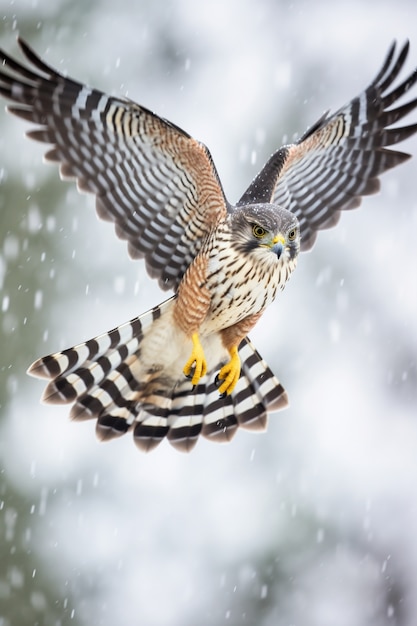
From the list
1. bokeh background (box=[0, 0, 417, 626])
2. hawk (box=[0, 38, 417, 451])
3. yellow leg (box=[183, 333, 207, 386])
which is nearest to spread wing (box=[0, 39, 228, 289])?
hawk (box=[0, 38, 417, 451])

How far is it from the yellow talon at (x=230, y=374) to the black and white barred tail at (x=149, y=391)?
0.48 feet

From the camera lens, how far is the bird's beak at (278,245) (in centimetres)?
467

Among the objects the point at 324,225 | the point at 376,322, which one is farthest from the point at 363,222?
the point at 324,225

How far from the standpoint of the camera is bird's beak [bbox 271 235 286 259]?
467 centimetres

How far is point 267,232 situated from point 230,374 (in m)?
0.95

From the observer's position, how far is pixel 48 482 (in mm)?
9844

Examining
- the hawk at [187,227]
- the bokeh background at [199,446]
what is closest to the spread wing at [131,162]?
the hawk at [187,227]

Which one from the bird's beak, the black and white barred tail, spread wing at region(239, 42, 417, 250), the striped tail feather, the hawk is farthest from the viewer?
the striped tail feather

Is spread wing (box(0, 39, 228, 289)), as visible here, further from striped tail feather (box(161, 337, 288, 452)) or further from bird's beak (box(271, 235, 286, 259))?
striped tail feather (box(161, 337, 288, 452))

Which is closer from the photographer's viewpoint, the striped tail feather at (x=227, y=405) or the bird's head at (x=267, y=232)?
the bird's head at (x=267, y=232)

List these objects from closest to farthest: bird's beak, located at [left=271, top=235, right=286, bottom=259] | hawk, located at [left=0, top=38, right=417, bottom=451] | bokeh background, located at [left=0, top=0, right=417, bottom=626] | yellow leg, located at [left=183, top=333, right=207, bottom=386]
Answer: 1. bird's beak, located at [left=271, top=235, right=286, bottom=259]
2. hawk, located at [left=0, top=38, right=417, bottom=451]
3. yellow leg, located at [left=183, top=333, right=207, bottom=386]
4. bokeh background, located at [left=0, top=0, right=417, bottom=626]

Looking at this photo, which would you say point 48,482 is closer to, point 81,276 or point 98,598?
point 98,598

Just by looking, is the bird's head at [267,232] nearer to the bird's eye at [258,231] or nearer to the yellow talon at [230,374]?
the bird's eye at [258,231]

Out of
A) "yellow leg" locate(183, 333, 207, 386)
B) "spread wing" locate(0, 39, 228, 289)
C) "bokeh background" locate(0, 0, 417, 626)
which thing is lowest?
"bokeh background" locate(0, 0, 417, 626)
